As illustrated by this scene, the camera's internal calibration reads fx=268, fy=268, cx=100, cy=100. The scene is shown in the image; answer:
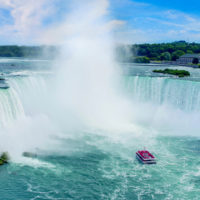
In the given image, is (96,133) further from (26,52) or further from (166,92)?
(26,52)

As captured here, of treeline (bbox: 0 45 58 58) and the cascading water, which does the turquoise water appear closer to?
the cascading water

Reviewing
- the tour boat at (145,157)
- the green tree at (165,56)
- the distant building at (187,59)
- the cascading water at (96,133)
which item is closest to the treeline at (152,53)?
the green tree at (165,56)

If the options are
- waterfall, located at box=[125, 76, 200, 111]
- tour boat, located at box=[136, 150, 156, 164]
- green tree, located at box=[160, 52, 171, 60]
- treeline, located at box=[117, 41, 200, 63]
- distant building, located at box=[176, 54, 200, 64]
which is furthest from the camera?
green tree, located at box=[160, 52, 171, 60]

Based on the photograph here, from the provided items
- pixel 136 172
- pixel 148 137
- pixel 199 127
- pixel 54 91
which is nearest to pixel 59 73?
pixel 54 91

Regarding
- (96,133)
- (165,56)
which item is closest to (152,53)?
(165,56)

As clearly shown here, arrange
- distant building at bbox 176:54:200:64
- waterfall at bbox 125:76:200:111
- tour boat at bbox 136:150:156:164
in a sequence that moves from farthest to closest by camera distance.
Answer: distant building at bbox 176:54:200:64
waterfall at bbox 125:76:200:111
tour boat at bbox 136:150:156:164

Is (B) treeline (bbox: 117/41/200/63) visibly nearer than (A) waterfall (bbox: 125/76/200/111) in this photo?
No

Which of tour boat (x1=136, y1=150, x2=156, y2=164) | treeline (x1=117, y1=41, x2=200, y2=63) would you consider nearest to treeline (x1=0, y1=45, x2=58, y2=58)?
treeline (x1=117, y1=41, x2=200, y2=63)

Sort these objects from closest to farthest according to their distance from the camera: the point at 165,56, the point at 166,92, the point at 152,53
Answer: the point at 166,92 < the point at 165,56 < the point at 152,53
